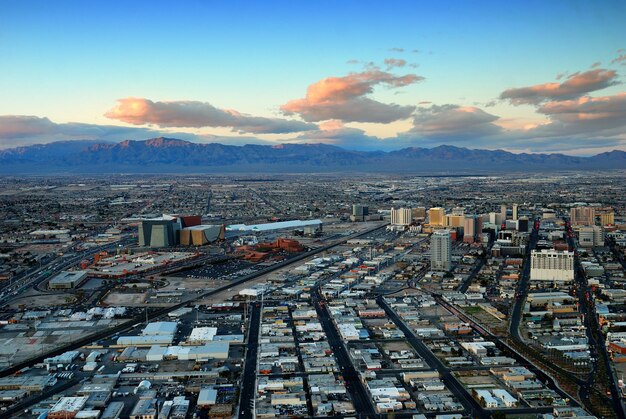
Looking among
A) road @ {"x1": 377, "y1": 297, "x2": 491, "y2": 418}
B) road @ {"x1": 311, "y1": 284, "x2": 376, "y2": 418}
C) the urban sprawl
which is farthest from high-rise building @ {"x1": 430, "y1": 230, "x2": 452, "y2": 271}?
road @ {"x1": 311, "y1": 284, "x2": 376, "y2": 418}

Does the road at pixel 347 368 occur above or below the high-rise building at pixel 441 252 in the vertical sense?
below

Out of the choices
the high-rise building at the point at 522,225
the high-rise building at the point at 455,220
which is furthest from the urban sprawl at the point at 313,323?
the high-rise building at the point at 455,220

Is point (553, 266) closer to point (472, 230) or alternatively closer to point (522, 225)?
point (472, 230)

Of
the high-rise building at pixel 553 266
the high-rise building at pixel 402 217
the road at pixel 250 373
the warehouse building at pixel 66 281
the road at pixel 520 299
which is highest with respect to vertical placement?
the high-rise building at pixel 402 217

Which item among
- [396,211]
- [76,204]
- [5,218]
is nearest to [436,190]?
[396,211]

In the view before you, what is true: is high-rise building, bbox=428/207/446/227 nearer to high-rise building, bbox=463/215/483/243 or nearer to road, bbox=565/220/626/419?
high-rise building, bbox=463/215/483/243

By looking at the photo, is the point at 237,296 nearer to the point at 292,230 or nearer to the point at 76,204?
the point at 292,230

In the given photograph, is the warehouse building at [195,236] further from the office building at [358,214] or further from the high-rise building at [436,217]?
the high-rise building at [436,217]
